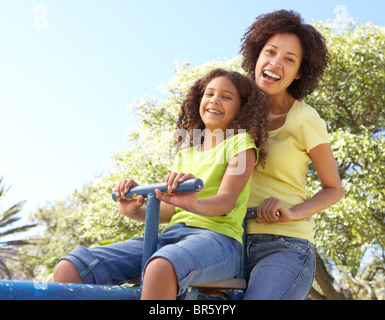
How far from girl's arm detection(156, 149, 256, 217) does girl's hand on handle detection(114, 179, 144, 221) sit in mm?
252

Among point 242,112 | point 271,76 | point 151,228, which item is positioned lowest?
point 151,228

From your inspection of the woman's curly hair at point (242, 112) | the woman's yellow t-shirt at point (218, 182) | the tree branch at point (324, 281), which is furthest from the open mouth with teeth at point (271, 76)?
the tree branch at point (324, 281)

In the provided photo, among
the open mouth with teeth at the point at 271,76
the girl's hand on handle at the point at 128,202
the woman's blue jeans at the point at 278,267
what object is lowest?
the woman's blue jeans at the point at 278,267

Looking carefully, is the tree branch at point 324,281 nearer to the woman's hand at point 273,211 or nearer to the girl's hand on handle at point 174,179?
the woman's hand at point 273,211

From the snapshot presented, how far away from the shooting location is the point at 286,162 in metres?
2.50

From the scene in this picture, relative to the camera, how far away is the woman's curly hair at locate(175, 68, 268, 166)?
7.68 ft

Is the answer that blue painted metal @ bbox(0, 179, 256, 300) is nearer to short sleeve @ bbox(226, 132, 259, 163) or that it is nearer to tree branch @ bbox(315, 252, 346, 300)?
short sleeve @ bbox(226, 132, 259, 163)

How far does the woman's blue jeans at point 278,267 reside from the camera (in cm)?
209

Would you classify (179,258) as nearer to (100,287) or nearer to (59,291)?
(100,287)

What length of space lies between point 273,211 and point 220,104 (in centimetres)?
60

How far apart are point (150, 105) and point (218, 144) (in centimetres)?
1144

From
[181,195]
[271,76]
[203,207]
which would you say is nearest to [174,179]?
[181,195]

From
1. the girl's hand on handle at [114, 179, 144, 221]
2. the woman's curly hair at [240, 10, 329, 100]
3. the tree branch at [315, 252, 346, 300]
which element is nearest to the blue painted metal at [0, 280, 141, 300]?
the girl's hand on handle at [114, 179, 144, 221]

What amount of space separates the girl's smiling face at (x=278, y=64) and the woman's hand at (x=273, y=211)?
74 centimetres
